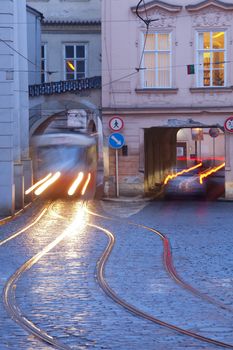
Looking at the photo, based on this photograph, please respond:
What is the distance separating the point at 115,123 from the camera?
29.1 meters

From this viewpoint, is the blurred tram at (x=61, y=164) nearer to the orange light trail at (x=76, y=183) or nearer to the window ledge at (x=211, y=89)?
the orange light trail at (x=76, y=183)

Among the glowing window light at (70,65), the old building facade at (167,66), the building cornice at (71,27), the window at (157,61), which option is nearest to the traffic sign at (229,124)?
the old building facade at (167,66)

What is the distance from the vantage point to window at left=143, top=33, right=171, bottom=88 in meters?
29.6

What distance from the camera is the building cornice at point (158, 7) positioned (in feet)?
96.3

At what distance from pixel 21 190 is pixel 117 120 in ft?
14.6

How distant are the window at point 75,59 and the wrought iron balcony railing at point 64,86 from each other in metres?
5.37

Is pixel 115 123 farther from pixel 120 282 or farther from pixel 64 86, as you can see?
pixel 120 282

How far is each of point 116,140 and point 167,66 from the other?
133 inches

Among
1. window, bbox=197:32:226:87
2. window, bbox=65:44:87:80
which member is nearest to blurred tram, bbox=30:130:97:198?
window, bbox=197:32:226:87

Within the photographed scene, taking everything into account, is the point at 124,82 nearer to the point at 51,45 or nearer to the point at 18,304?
the point at 51,45

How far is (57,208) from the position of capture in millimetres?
27688

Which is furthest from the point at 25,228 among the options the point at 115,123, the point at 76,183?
the point at 76,183

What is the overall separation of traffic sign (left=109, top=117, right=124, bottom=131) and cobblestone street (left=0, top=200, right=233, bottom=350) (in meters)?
6.89

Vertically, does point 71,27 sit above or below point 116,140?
above
